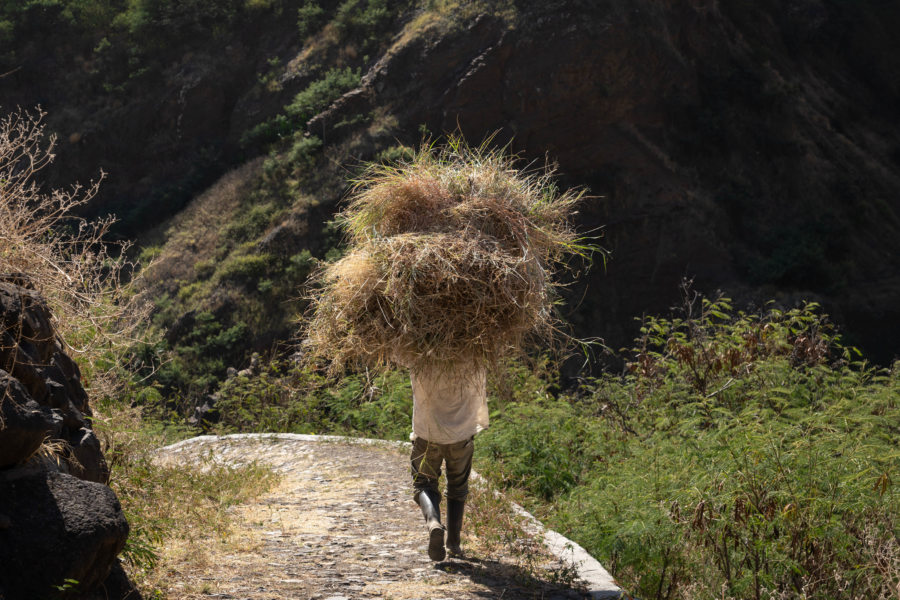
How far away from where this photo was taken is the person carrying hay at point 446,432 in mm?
4480

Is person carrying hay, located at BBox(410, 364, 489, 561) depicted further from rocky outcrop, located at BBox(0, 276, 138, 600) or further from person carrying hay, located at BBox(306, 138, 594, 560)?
rocky outcrop, located at BBox(0, 276, 138, 600)

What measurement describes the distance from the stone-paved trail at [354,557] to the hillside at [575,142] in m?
15.4

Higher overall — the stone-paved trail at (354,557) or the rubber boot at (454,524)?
the rubber boot at (454,524)

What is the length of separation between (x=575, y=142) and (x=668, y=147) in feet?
10.4

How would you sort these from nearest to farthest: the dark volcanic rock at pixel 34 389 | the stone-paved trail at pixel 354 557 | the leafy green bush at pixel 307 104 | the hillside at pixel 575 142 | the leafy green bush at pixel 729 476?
1. the dark volcanic rock at pixel 34 389
2. the leafy green bush at pixel 729 476
3. the stone-paved trail at pixel 354 557
4. the hillside at pixel 575 142
5. the leafy green bush at pixel 307 104

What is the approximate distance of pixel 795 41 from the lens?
1191 inches

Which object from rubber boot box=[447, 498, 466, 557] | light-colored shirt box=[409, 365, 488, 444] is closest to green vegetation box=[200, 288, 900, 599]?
light-colored shirt box=[409, 365, 488, 444]

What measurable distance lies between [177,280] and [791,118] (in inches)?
805

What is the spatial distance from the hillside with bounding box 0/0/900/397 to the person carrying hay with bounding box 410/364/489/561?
17275 millimetres

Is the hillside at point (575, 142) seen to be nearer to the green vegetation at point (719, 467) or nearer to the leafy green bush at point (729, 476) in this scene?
the green vegetation at point (719, 467)

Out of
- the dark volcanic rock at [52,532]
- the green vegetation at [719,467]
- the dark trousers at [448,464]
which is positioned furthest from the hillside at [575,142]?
the dark volcanic rock at [52,532]

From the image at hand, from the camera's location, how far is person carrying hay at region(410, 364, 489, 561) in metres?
4.48

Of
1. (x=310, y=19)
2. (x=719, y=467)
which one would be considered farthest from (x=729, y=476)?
(x=310, y=19)

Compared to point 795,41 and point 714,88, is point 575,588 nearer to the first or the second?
point 714,88
